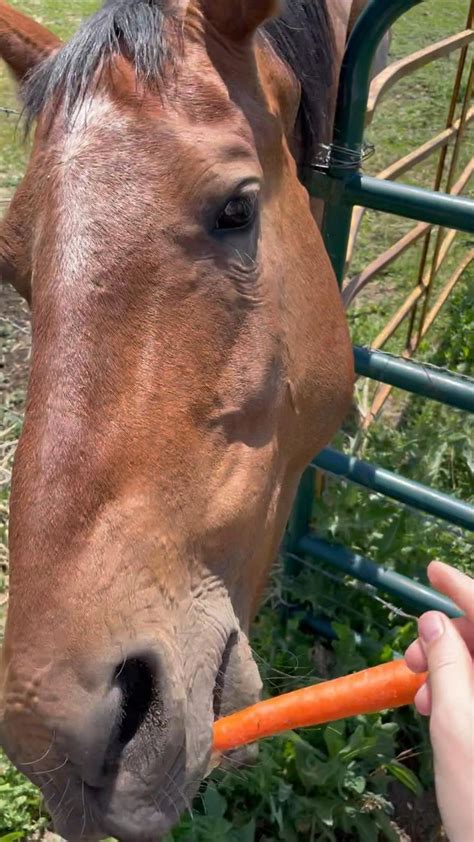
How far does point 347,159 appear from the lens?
208cm

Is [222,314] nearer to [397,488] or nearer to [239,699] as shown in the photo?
[239,699]

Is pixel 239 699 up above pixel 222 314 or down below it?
below

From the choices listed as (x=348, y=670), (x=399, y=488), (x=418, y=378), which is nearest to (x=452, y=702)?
(x=418, y=378)

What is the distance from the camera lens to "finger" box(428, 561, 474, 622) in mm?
1072

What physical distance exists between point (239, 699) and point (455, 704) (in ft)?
2.09

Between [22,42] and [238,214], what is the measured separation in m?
0.97

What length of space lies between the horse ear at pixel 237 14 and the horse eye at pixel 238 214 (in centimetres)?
41

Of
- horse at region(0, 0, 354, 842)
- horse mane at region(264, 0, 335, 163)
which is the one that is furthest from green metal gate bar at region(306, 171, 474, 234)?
horse at region(0, 0, 354, 842)

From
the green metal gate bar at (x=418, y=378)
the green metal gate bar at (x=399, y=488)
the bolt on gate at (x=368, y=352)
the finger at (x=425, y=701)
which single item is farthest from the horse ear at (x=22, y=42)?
the finger at (x=425, y=701)

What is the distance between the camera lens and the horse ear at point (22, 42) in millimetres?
1988

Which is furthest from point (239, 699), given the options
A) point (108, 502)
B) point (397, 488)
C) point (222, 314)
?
point (397, 488)

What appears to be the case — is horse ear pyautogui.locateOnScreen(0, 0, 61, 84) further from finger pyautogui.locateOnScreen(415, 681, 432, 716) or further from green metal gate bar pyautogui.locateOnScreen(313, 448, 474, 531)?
finger pyautogui.locateOnScreen(415, 681, 432, 716)

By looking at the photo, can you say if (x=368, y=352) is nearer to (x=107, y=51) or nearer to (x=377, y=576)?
(x=377, y=576)

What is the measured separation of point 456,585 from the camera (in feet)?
3.61
